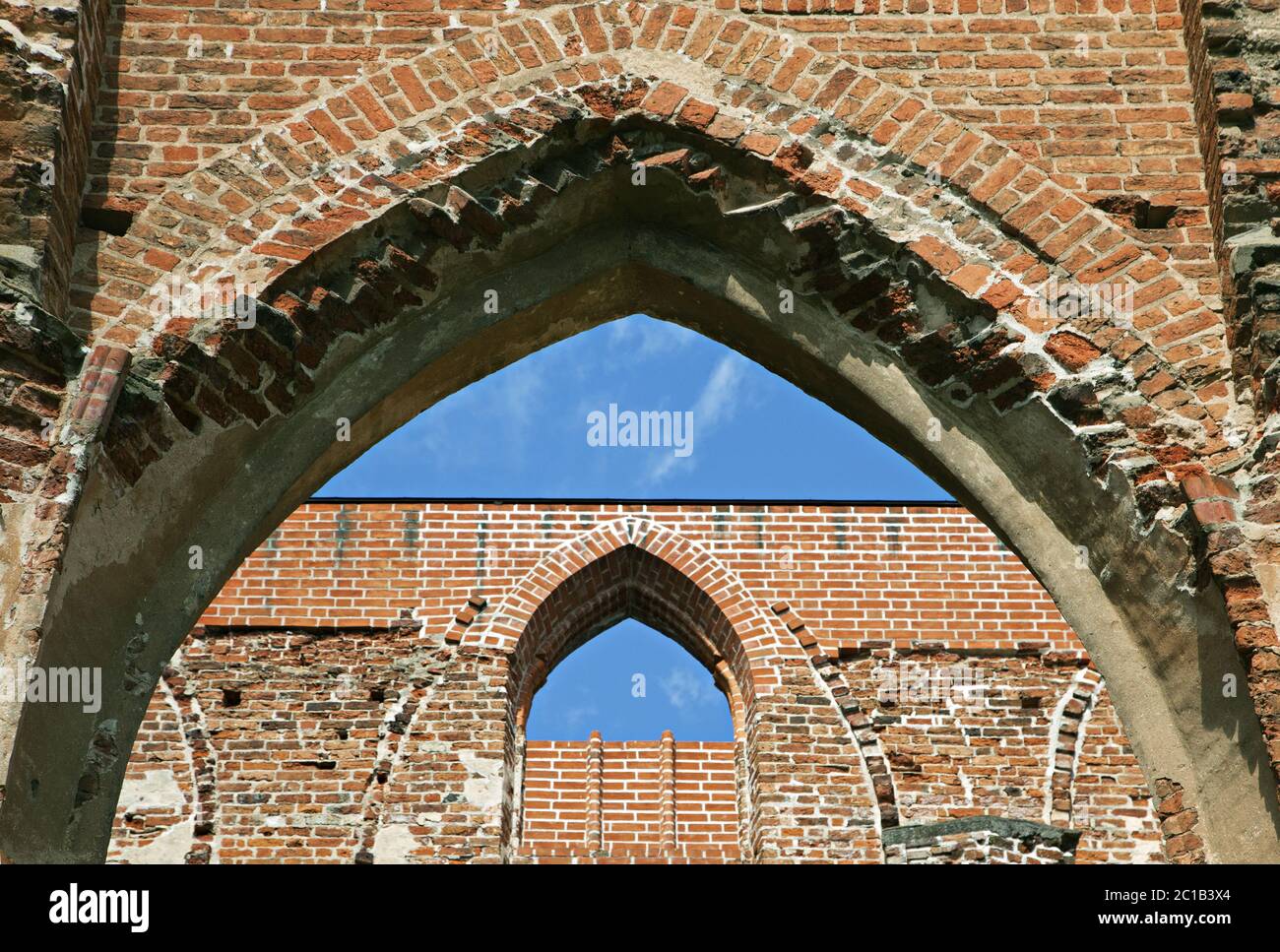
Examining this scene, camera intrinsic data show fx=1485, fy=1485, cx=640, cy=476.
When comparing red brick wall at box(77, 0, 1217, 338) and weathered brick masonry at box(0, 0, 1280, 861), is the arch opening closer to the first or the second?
weathered brick masonry at box(0, 0, 1280, 861)

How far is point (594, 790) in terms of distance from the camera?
1243 centimetres

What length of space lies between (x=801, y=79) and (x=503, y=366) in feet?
5.36

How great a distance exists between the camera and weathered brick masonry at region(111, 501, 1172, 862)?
35.4ft

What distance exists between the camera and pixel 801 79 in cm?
557

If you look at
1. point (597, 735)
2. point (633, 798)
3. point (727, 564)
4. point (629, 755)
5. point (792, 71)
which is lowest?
point (633, 798)

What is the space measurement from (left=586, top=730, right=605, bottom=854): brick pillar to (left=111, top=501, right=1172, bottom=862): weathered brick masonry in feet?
0.08

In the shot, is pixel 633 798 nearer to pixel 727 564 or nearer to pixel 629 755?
A: pixel 629 755

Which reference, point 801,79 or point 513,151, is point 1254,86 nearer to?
point 801,79

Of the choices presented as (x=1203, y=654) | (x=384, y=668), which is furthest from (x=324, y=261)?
(x=384, y=668)

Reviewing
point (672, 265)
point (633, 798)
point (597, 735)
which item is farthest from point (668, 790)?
point (672, 265)

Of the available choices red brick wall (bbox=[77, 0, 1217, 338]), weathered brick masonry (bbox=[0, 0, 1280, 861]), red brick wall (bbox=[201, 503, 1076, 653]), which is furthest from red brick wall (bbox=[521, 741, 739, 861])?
red brick wall (bbox=[77, 0, 1217, 338])

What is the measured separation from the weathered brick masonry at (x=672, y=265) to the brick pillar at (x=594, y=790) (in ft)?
22.9

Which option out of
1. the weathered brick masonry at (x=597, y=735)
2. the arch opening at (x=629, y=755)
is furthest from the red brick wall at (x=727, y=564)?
the arch opening at (x=629, y=755)

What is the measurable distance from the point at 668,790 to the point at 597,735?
760 millimetres
